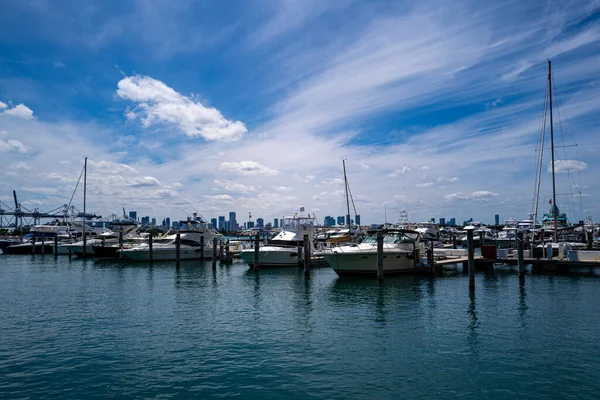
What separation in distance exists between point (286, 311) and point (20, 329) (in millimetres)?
13277

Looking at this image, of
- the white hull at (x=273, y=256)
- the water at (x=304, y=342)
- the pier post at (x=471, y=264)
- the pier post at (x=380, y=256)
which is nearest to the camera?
the water at (x=304, y=342)

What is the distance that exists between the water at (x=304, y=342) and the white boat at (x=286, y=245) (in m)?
15.0

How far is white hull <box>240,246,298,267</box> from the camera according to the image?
4856cm

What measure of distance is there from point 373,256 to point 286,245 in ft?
54.4

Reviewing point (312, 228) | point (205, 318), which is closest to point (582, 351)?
point (205, 318)

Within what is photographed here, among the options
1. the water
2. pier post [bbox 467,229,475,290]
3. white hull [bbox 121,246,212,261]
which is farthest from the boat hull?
white hull [bbox 121,246,212,261]

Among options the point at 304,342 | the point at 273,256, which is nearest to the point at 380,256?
the point at 273,256

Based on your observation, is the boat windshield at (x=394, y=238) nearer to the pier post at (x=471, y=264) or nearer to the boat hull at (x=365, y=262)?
the boat hull at (x=365, y=262)

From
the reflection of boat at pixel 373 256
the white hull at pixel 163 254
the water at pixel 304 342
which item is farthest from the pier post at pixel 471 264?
the white hull at pixel 163 254

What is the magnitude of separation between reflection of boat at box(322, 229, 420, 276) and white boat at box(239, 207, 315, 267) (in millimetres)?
10939

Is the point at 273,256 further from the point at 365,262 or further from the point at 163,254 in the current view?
the point at 163,254

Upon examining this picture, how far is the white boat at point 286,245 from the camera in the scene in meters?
48.7

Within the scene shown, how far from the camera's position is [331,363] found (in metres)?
15.5

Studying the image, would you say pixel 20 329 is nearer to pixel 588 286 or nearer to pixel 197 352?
pixel 197 352
